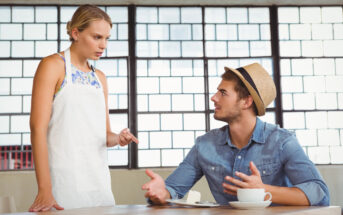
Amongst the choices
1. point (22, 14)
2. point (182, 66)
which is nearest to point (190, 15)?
point (182, 66)

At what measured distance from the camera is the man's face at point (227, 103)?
83.0 inches

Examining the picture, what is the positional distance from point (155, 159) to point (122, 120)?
2.10 ft

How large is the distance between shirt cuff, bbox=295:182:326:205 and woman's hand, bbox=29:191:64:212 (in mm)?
887

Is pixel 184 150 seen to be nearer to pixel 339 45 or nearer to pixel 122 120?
pixel 122 120

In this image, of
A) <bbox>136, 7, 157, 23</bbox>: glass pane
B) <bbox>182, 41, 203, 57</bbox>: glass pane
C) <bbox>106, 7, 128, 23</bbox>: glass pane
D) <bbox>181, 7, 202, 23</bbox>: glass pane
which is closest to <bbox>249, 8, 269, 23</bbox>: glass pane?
<bbox>181, 7, 202, 23</bbox>: glass pane

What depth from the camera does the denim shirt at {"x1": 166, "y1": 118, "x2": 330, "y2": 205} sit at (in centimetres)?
173

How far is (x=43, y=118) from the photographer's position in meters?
1.81

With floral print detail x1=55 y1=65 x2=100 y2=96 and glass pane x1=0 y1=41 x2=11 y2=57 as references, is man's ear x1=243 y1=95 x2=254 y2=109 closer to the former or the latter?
floral print detail x1=55 y1=65 x2=100 y2=96

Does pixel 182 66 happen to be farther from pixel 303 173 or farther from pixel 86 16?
pixel 303 173

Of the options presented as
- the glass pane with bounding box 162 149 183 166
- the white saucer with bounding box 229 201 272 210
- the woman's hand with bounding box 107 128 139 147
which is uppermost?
the woman's hand with bounding box 107 128 139 147

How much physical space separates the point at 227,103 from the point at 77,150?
72cm

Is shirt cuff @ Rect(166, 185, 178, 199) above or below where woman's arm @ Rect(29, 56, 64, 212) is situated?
below

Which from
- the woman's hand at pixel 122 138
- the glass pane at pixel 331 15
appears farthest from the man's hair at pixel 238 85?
the glass pane at pixel 331 15

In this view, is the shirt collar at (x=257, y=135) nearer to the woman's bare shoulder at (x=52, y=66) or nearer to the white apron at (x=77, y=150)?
the white apron at (x=77, y=150)
